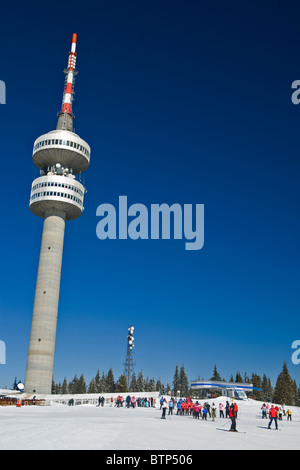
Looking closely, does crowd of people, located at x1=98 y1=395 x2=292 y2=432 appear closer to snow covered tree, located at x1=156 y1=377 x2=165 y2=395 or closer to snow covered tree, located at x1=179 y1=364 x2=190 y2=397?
snow covered tree, located at x1=179 y1=364 x2=190 y2=397

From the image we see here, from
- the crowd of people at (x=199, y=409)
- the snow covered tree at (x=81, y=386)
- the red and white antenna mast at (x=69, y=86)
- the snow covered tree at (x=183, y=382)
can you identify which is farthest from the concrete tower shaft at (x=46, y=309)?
the snow covered tree at (x=81, y=386)

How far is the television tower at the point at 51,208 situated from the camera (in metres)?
78.5

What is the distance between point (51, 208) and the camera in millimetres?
89062

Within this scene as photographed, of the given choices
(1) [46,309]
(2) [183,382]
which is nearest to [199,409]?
(1) [46,309]

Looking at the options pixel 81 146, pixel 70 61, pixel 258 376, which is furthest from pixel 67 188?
pixel 258 376

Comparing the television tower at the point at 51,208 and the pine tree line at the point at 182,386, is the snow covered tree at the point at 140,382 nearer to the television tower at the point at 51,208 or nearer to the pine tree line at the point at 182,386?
the pine tree line at the point at 182,386

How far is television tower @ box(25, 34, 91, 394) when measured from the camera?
78.5 meters

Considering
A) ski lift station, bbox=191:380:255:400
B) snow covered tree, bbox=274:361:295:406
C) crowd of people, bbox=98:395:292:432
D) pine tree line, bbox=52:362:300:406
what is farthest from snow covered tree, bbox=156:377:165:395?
crowd of people, bbox=98:395:292:432

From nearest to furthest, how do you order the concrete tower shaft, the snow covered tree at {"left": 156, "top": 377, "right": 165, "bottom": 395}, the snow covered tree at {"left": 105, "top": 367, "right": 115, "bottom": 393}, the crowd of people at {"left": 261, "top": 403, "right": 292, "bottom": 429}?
the crowd of people at {"left": 261, "top": 403, "right": 292, "bottom": 429}
the concrete tower shaft
the snow covered tree at {"left": 105, "top": 367, "right": 115, "bottom": 393}
the snow covered tree at {"left": 156, "top": 377, "right": 165, "bottom": 395}
